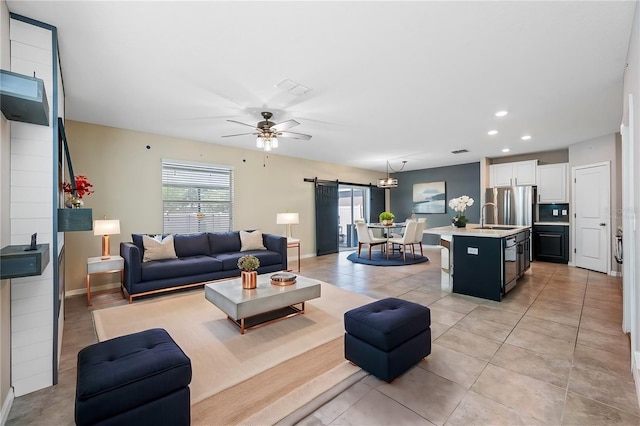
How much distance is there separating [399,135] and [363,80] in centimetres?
241

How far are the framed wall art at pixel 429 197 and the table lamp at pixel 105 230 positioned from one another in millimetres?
8222

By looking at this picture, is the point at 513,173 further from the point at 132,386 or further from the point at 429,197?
the point at 132,386

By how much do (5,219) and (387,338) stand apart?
8.70ft

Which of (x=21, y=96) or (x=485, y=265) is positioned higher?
(x=21, y=96)

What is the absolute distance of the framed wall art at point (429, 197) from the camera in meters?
8.69

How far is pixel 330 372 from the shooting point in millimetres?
2146

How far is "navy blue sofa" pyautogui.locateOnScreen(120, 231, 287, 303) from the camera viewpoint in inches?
153

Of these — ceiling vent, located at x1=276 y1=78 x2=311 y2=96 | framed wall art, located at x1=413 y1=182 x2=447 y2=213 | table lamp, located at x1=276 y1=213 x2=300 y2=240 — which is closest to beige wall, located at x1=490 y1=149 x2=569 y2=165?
framed wall art, located at x1=413 y1=182 x2=447 y2=213

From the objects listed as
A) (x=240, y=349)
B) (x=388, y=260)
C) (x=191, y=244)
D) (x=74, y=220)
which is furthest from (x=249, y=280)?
(x=388, y=260)

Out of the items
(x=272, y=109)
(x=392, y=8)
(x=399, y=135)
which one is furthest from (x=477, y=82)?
(x=272, y=109)

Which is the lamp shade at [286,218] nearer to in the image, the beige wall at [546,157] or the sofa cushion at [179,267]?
the sofa cushion at [179,267]

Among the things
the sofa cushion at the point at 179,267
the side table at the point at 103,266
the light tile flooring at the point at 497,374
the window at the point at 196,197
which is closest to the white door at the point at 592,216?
the light tile flooring at the point at 497,374

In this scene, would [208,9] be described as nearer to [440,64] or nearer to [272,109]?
[272,109]

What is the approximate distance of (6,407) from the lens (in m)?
1.72
